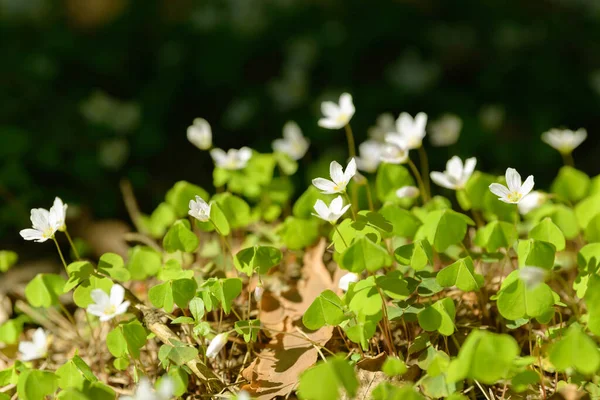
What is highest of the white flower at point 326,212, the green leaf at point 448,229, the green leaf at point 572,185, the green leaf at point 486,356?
the white flower at point 326,212

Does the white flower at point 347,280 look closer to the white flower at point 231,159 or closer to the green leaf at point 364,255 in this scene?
the green leaf at point 364,255

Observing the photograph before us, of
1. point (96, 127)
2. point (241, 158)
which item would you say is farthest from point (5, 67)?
point (241, 158)

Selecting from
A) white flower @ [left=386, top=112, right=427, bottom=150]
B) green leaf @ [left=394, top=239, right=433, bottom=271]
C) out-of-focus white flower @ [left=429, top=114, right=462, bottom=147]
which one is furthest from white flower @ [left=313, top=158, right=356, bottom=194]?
out-of-focus white flower @ [left=429, top=114, right=462, bottom=147]

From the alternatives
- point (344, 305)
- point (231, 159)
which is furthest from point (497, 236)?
point (231, 159)

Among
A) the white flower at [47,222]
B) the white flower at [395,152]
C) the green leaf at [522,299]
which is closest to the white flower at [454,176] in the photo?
the white flower at [395,152]

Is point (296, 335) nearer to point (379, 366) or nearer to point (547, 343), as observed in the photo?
point (379, 366)
